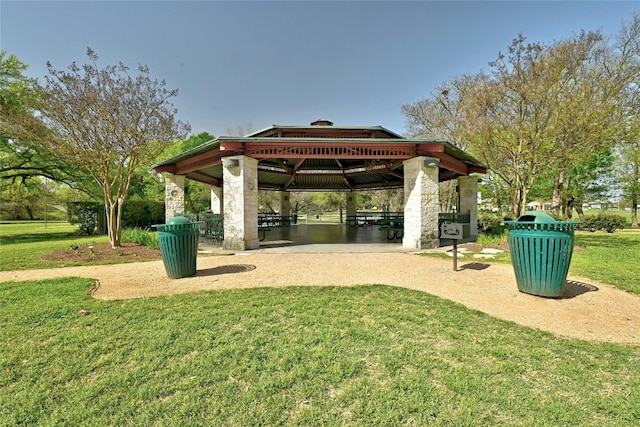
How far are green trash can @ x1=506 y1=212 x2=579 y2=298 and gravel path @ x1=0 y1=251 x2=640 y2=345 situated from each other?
24 centimetres

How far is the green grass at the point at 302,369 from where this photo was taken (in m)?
1.95

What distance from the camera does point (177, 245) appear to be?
562 centimetres

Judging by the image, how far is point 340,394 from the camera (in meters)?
2.15

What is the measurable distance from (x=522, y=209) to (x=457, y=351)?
11579 millimetres

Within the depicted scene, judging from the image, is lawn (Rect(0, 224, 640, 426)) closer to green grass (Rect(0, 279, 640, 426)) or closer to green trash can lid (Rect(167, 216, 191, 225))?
green grass (Rect(0, 279, 640, 426))

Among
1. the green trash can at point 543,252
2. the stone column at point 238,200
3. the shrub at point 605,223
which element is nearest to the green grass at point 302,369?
the green trash can at point 543,252

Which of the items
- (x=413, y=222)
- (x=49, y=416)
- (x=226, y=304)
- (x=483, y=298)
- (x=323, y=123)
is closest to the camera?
(x=49, y=416)

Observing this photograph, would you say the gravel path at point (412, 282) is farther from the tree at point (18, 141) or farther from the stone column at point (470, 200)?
the tree at point (18, 141)

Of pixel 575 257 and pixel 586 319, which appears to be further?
pixel 575 257

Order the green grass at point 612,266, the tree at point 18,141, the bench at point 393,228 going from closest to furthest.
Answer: the green grass at point 612,266
the bench at point 393,228
the tree at point 18,141

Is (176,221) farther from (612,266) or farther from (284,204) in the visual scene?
(284,204)

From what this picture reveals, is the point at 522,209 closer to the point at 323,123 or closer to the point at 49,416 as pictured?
the point at 323,123

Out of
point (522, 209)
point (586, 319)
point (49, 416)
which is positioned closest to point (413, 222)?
point (522, 209)

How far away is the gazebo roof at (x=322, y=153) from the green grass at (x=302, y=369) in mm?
6575
